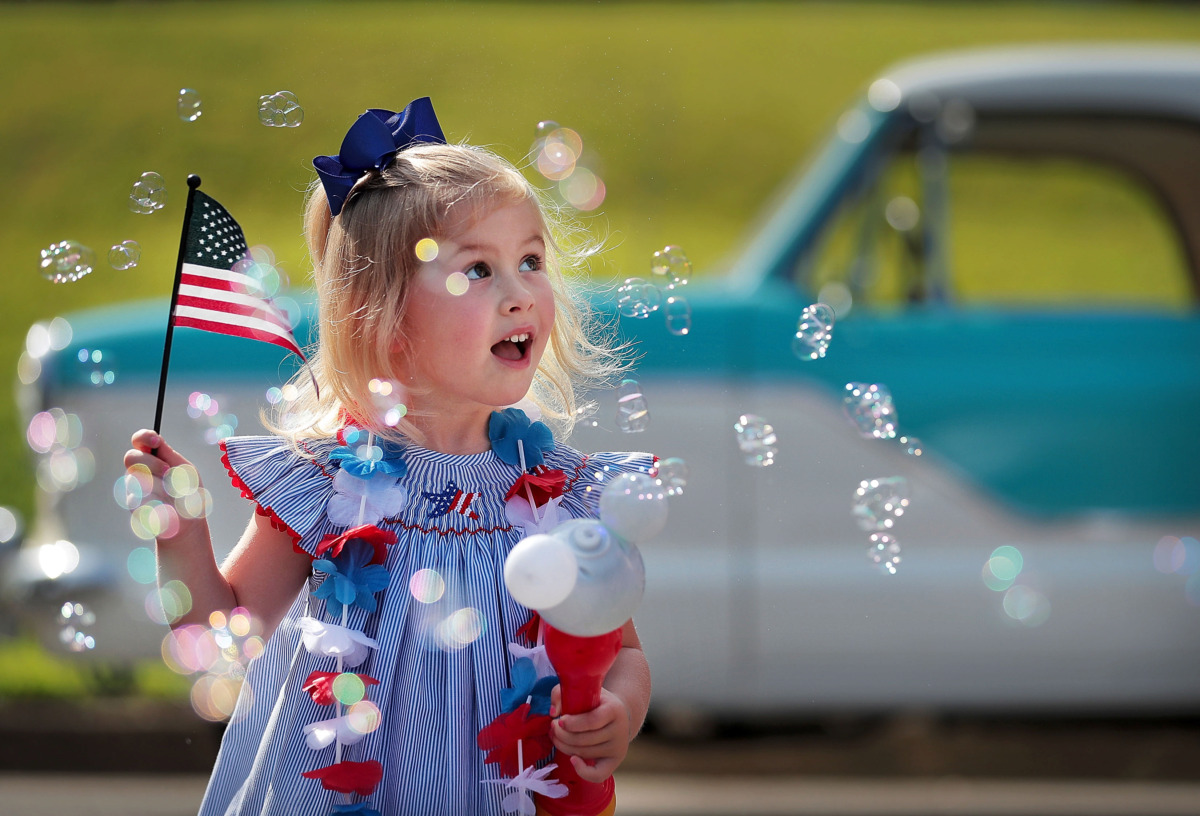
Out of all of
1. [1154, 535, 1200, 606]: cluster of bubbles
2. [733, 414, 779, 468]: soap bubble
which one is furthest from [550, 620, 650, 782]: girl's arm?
[1154, 535, 1200, 606]: cluster of bubbles

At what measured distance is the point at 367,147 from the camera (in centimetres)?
151

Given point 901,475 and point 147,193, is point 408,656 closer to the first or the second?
point 147,193

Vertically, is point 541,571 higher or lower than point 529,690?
higher

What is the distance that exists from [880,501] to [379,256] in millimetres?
926

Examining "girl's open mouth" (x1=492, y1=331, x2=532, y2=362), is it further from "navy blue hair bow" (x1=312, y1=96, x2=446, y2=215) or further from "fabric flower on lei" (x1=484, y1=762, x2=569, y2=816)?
"fabric flower on lei" (x1=484, y1=762, x2=569, y2=816)

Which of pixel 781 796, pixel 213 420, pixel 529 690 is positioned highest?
pixel 213 420

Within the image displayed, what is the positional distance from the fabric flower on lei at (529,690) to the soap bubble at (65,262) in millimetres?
926

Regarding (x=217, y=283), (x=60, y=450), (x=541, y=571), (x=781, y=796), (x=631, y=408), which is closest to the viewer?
(x=541, y=571)

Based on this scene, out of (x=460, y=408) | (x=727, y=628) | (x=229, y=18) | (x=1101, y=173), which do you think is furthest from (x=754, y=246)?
(x=229, y=18)

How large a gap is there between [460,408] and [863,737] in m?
2.86

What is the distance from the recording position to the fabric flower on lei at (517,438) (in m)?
1.55

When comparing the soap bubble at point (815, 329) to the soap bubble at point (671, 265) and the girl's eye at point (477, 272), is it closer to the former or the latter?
the soap bubble at point (671, 265)

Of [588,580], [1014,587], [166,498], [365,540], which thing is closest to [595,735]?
[588,580]

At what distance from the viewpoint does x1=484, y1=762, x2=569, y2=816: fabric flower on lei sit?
1396 millimetres
